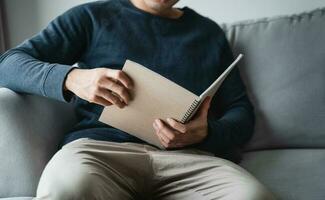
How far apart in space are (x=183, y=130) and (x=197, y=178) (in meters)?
0.12

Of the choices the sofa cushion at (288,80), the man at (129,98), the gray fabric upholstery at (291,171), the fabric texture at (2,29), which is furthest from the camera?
the fabric texture at (2,29)

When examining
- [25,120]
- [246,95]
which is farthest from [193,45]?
[25,120]

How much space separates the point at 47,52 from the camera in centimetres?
121

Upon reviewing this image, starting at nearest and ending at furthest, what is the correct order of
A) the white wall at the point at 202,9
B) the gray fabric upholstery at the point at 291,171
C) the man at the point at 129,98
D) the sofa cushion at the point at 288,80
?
the man at the point at 129,98
the gray fabric upholstery at the point at 291,171
the sofa cushion at the point at 288,80
the white wall at the point at 202,9

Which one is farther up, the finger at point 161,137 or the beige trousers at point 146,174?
the finger at point 161,137

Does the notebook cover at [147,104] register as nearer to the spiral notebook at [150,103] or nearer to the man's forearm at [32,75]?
the spiral notebook at [150,103]

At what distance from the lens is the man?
38.5 inches

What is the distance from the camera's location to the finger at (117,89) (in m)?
0.97

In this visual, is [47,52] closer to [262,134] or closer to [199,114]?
[199,114]

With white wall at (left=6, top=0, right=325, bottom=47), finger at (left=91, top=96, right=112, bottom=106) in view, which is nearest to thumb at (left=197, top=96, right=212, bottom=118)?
finger at (left=91, top=96, right=112, bottom=106)

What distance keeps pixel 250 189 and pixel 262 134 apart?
46 cm

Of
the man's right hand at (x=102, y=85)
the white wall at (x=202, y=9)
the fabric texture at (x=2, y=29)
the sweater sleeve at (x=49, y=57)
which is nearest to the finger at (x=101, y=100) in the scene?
the man's right hand at (x=102, y=85)

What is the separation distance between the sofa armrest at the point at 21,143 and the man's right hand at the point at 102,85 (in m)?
0.15

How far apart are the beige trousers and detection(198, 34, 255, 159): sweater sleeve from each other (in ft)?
0.22
